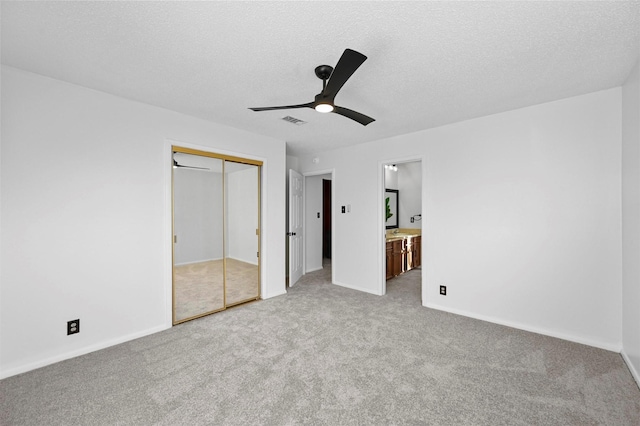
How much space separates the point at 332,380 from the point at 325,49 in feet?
7.98

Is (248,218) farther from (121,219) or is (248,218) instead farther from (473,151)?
(473,151)

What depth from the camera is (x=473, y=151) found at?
3.31m

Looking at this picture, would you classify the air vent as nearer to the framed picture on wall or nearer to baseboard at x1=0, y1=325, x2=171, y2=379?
baseboard at x1=0, y1=325, x2=171, y2=379

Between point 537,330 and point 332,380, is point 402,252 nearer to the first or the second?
point 537,330

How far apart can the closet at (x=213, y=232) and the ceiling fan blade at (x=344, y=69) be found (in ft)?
6.88

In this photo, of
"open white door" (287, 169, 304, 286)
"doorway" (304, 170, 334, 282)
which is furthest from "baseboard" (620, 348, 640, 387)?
"doorway" (304, 170, 334, 282)

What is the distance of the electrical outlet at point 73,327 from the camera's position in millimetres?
2417

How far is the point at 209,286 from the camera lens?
11.3 ft

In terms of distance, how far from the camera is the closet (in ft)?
10.4

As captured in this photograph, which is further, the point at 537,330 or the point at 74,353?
the point at 537,330

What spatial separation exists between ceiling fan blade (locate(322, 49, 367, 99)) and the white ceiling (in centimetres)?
26

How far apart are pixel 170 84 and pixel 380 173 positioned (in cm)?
293

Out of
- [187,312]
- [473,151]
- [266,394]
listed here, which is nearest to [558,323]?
[473,151]

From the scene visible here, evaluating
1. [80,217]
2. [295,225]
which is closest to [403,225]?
[295,225]
